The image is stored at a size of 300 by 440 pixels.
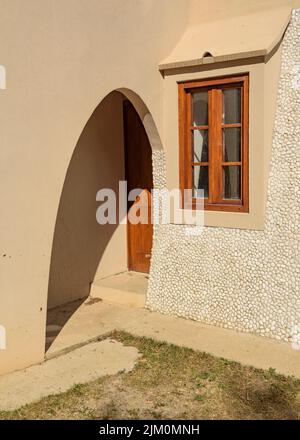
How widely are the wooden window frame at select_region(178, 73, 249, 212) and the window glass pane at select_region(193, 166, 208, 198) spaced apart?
70 millimetres

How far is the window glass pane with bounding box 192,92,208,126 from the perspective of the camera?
6535mm

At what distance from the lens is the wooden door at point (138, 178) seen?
8.17 m

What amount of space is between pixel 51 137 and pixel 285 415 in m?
3.52

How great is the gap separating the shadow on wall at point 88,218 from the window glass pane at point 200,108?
1856mm

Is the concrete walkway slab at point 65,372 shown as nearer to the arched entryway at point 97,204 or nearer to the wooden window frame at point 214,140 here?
the arched entryway at point 97,204

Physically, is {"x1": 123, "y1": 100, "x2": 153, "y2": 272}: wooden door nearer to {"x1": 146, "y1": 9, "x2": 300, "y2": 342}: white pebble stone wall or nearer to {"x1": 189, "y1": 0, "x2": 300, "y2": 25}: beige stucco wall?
{"x1": 146, "y1": 9, "x2": 300, "y2": 342}: white pebble stone wall

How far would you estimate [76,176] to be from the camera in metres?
7.44

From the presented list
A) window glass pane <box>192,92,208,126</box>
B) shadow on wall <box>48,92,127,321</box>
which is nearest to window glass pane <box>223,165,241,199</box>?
window glass pane <box>192,92,208,126</box>

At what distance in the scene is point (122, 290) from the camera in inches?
293

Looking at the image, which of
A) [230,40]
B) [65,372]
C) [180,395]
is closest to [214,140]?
[230,40]

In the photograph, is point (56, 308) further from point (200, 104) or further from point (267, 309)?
point (200, 104)

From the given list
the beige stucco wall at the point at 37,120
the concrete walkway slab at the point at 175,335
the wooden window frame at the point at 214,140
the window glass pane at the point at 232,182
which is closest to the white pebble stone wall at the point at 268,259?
the concrete walkway slab at the point at 175,335
